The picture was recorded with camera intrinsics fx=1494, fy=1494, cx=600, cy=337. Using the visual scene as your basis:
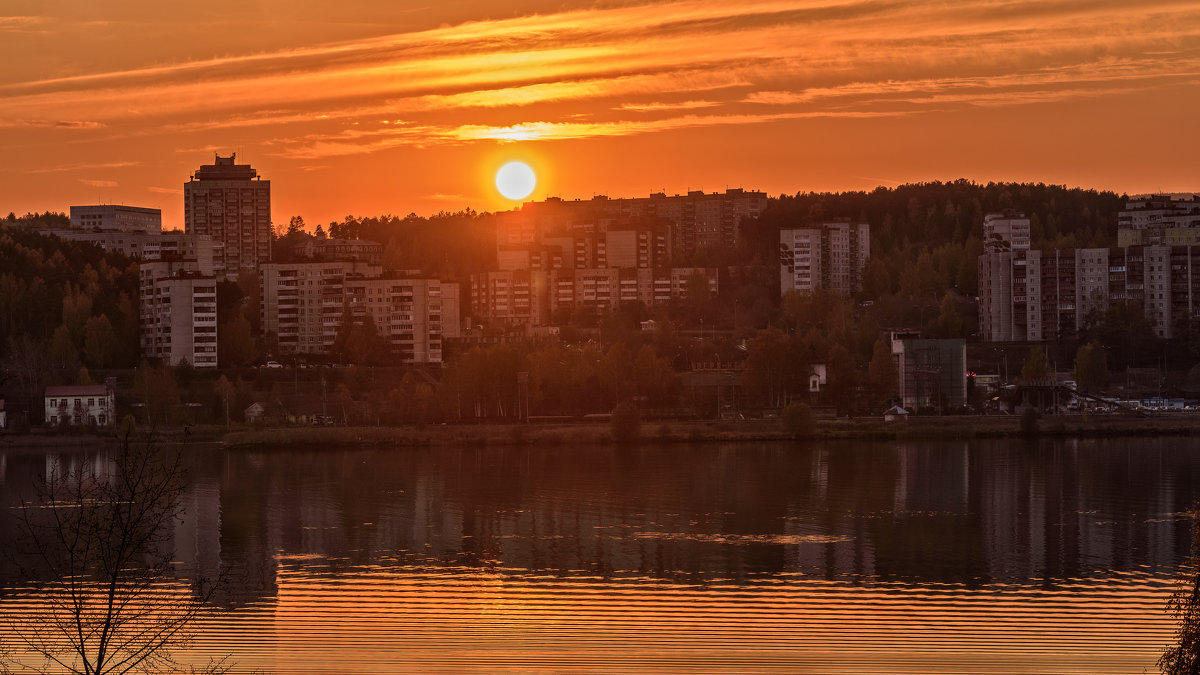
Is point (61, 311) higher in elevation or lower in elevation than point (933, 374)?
higher

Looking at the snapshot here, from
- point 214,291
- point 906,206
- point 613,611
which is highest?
point 906,206

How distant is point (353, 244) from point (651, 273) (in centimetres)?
1621

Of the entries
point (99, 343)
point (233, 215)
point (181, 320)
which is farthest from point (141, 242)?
point (99, 343)

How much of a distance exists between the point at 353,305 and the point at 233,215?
24349mm

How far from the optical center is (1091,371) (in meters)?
52.7

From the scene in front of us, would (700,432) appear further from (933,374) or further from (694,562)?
(694,562)

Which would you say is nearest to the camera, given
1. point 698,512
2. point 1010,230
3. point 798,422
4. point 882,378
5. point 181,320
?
point 698,512

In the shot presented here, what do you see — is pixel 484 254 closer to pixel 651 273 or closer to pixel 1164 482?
pixel 651 273

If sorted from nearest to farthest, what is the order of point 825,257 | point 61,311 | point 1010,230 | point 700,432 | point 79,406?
point 700,432, point 79,406, point 61,311, point 1010,230, point 825,257

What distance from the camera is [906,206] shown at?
316ft

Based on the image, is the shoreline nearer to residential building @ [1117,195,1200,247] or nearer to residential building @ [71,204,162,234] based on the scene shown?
residential building @ [1117,195,1200,247]

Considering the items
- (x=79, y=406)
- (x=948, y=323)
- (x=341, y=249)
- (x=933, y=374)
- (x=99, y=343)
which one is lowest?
(x=79, y=406)

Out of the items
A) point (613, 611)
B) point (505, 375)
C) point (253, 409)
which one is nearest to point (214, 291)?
point (253, 409)

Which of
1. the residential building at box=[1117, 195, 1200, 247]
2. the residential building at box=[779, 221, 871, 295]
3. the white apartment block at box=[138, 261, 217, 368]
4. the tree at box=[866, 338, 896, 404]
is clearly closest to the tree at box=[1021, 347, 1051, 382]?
the tree at box=[866, 338, 896, 404]
